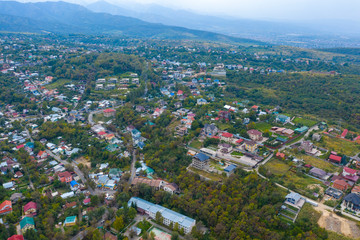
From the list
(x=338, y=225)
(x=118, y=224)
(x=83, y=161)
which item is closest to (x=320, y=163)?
(x=338, y=225)

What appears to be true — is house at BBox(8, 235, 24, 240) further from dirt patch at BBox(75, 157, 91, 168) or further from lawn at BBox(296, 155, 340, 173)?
lawn at BBox(296, 155, 340, 173)

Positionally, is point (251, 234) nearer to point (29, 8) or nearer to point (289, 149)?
point (289, 149)

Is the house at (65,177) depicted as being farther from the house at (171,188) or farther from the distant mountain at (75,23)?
the distant mountain at (75,23)

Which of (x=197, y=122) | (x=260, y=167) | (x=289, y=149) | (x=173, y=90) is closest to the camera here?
(x=260, y=167)

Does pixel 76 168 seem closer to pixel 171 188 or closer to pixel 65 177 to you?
pixel 65 177

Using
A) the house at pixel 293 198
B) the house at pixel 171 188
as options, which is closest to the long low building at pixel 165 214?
the house at pixel 171 188

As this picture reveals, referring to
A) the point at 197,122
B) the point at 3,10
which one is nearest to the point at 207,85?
the point at 197,122

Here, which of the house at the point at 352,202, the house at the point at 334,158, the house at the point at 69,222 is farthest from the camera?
the house at the point at 334,158
